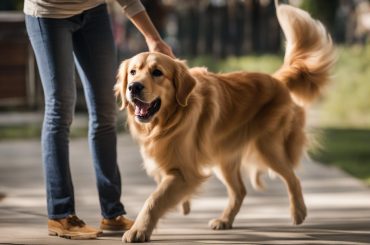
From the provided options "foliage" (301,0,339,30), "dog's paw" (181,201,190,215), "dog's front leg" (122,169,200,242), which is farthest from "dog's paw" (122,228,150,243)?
"foliage" (301,0,339,30)

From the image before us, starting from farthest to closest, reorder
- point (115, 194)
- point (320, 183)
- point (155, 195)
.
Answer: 1. point (320, 183)
2. point (115, 194)
3. point (155, 195)

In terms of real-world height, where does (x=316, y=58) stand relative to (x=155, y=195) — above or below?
above

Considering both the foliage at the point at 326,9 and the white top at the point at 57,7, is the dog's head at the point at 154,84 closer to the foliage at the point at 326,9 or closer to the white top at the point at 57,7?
the white top at the point at 57,7

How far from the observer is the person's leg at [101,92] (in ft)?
16.4

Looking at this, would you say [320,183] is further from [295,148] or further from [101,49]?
[101,49]

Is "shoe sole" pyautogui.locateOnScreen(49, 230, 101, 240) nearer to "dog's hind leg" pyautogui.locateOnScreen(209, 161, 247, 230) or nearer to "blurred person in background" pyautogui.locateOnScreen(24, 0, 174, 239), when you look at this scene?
"blurred person in background" pyautogui.locateOnScreen(24, 0, 174, 239)

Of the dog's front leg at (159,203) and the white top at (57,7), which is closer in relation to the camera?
the dog's front leg at (159,203)

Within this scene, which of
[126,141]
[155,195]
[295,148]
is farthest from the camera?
[126,141]

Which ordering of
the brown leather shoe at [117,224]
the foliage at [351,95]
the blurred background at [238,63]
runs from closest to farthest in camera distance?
the brown leather shoe at [117,224], the blurred background at [238,63], the foliage at [351,95]

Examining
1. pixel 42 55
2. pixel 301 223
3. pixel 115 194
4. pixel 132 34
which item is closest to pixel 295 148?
pixel 301 223

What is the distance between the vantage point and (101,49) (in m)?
5.03

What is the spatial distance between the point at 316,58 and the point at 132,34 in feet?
106

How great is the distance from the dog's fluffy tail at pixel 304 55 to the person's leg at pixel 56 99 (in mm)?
1698

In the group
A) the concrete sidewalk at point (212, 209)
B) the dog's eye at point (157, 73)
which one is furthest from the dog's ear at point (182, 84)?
the concrete sidewalk at point (212, 209)
